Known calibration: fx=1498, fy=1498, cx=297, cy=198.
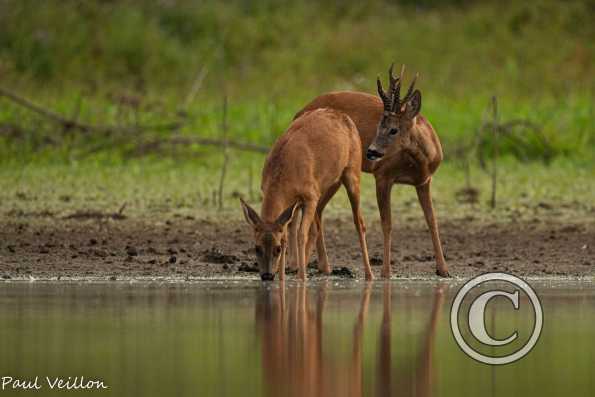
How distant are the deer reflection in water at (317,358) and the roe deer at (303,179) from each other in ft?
2.25

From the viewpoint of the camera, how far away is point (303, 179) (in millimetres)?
11539

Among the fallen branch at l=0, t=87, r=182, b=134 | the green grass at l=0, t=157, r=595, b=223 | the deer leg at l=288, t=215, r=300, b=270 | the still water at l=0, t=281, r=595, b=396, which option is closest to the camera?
the still water at l=0, t=281, r=595, b=396

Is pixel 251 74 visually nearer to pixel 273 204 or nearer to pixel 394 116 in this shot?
pixel 394 116

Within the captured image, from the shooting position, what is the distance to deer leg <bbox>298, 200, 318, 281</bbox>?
1141 centimetres

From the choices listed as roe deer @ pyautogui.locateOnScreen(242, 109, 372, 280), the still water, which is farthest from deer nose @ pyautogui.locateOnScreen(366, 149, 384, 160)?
the still water

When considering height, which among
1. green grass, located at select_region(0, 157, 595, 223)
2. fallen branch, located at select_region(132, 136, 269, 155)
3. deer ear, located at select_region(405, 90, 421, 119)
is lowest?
green grass, located at select_region(0, 157, 595, 223)

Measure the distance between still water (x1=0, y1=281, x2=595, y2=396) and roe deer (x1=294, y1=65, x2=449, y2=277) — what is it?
4.33 feet

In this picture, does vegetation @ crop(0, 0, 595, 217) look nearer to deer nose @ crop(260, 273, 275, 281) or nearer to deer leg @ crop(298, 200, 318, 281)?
deer leg @ crop(298, 200, 318, 281)

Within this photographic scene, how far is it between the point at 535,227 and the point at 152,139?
6.35m

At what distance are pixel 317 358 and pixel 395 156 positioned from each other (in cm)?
474

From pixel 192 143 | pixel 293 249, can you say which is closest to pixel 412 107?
pixel 293 249

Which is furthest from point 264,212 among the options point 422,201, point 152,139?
point 152,139

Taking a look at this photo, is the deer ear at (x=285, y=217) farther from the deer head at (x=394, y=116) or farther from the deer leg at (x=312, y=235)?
the deer leg at (x=312, y=235)

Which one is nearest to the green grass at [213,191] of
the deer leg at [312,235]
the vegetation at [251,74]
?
the vegetation at [251,74]
